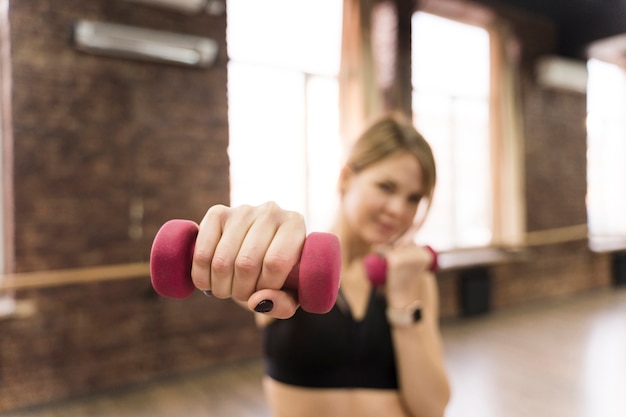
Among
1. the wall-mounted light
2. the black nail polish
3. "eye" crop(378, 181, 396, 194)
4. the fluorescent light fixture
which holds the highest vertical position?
the wall-mounted light

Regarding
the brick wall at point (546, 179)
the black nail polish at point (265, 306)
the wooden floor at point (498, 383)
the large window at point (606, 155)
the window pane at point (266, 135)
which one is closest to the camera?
the black nail polish at point (265, 306)

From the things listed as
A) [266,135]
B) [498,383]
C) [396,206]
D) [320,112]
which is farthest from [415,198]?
[320,112]

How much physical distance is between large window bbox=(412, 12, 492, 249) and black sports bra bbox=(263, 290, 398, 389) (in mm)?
3997

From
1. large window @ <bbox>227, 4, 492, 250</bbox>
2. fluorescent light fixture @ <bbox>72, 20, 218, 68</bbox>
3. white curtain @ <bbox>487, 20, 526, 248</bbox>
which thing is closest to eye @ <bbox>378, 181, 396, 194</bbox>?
large window @ <bbox>227, 4, 492, 250</bbox>

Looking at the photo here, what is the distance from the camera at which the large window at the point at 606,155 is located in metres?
6.64

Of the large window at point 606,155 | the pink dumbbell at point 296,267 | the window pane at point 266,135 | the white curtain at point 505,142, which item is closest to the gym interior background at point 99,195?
the window pane at point 266,135

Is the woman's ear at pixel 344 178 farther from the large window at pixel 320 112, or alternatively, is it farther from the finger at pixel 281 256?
the large window at pixel 320 112

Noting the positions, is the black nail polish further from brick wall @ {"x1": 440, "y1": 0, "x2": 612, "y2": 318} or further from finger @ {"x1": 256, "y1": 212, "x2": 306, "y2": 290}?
brick wall @ {"x1": 440, "y1": 0, "x2": 612, "y2": 318}

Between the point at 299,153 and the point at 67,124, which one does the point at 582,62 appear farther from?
the point at 67,124

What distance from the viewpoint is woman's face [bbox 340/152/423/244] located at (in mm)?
1007

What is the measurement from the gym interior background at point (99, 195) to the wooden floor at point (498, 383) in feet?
0.75

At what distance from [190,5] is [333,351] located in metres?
3.03

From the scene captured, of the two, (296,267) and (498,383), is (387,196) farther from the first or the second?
(498,383)

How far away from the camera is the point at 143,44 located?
311 centimetres
